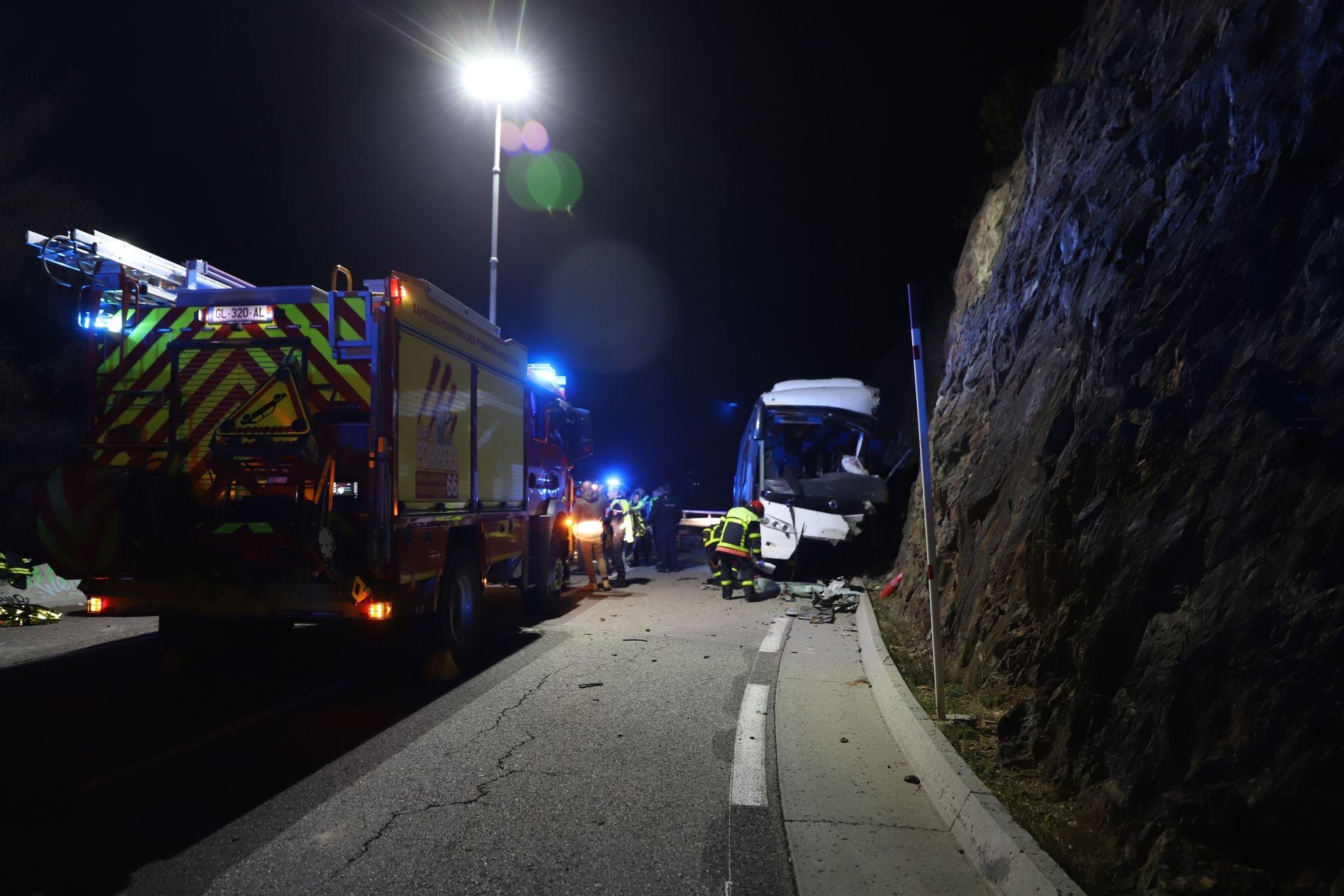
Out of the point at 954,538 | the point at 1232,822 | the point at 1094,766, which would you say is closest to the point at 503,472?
the point at 954,538

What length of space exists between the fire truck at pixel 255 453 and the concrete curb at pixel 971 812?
3.94 m

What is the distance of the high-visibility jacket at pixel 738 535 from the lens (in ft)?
41.2

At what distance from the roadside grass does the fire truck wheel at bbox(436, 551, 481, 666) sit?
13.3 feet

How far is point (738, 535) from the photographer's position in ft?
41.2

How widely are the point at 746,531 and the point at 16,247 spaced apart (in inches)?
558

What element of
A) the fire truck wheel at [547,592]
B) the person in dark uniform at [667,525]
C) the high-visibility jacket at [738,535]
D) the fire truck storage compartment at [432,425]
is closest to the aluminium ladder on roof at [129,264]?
the fire truck storage compartment at [432,425]

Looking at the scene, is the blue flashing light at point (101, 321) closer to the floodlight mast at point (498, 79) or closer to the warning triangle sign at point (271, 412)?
the warning triangle sign at point (271, 412)

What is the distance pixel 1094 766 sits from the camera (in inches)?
145

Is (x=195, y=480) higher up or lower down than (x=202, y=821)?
higher up

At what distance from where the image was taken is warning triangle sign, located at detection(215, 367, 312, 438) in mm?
6273

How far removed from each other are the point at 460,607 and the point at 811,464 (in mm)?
11195

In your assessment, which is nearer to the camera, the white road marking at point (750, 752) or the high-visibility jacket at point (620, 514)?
the white road marking at point (750, 752)

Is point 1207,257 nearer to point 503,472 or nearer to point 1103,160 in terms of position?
point 1103,160

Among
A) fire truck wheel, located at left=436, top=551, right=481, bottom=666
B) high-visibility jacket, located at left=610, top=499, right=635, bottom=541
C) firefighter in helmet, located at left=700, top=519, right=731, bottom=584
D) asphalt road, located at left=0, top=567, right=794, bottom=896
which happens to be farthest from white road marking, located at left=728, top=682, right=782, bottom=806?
high-visibility jacket, located at left=610, top=499, right=635, bottom=541
